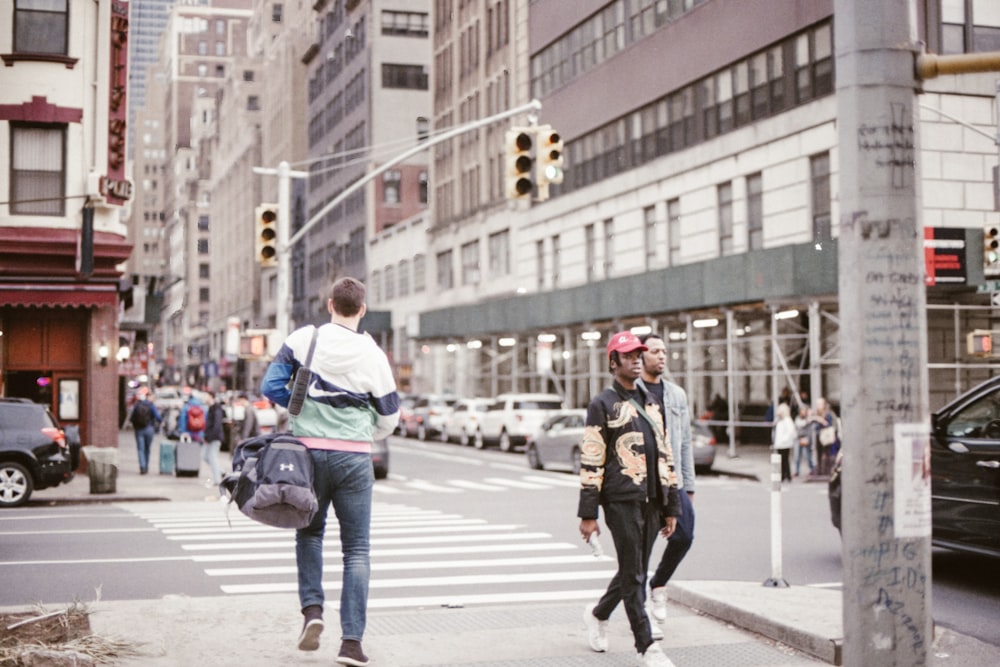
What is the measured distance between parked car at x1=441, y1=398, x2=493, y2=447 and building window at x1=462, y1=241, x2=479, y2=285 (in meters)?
14.6

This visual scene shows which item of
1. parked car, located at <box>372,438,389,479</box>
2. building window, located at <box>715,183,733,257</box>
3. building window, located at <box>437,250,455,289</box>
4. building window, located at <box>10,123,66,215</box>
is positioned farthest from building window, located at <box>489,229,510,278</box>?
building window, located at <box>10,123,66,215</box>

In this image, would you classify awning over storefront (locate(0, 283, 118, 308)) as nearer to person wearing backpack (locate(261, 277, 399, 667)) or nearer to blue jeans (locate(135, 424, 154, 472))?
blue jeans (locate(135, 424, 154, 472))

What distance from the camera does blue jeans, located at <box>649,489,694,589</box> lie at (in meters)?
8.93

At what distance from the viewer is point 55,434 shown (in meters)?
20.6

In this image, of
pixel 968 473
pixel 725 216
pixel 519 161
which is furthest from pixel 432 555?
pixel 725 216

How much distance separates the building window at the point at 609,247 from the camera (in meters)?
45.8

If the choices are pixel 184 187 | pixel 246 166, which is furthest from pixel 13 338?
pixel 184 187

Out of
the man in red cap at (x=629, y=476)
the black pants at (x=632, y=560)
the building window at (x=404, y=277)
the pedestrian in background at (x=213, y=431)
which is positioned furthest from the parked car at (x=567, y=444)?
the building window at (x=404, y=277)

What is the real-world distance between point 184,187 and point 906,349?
168 m

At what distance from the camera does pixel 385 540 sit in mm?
15234

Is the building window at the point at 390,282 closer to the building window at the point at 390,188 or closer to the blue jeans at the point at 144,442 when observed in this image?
the building window at the point at 390,188

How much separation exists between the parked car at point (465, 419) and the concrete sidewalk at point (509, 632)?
32.8m

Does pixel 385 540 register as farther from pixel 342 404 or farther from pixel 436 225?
pixel 436 225

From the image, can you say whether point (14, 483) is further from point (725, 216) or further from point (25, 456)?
point (725, 216)
